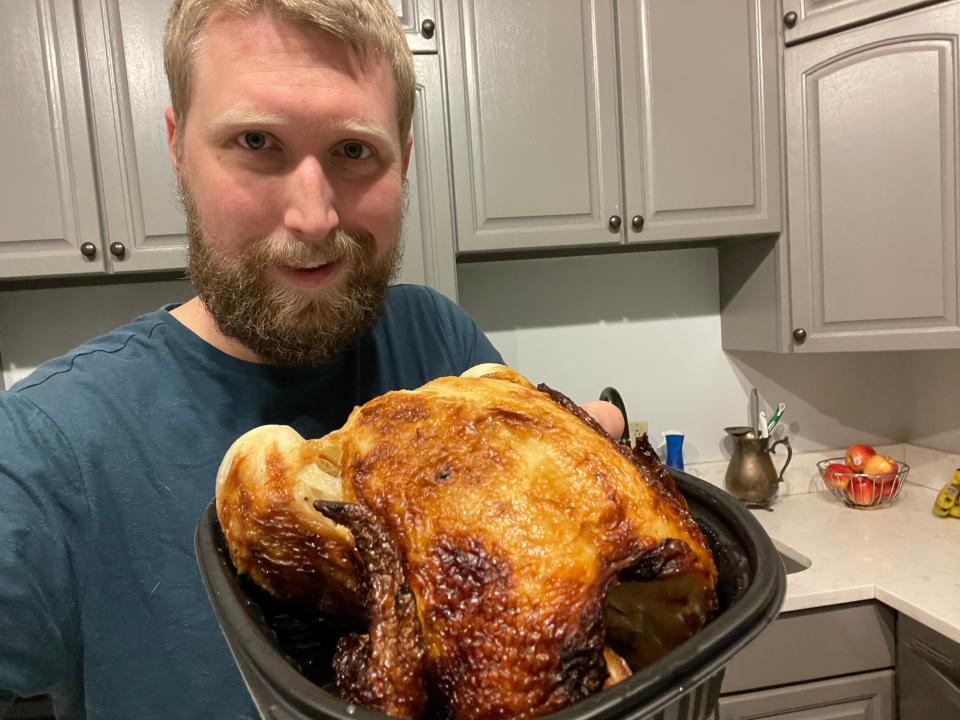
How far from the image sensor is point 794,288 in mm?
1908

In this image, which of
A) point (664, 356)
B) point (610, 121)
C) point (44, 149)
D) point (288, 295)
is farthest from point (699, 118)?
point (44, 149)

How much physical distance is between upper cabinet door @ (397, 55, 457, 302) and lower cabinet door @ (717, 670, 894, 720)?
4.17ft

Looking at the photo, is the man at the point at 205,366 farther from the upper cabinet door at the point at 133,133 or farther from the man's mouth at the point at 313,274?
the upper cabinet door at the point at 133,133

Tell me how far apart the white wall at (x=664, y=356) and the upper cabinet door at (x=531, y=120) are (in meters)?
0.39

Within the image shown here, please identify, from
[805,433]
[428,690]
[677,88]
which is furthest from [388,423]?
[805,433]

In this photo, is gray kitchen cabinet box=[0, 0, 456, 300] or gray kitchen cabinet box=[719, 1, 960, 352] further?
gray kitchen cabinet box=[719, 1, 960, 352]

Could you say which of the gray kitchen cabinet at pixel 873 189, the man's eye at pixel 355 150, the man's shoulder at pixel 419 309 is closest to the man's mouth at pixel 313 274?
the man's eye at pixel 355 150

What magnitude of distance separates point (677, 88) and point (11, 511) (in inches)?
72.6

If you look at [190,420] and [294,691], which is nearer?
[294,691]

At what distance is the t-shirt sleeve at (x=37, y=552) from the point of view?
2.05ft

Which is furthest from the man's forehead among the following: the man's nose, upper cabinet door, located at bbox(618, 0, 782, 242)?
upper cabinet door, located at bbox(618, 0, 782, 242)

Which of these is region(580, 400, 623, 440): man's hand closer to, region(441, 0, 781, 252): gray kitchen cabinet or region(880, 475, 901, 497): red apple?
region(441, 0, 781, 252): gray kitchen cabinet

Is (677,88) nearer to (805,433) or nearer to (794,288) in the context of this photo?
(794,288)

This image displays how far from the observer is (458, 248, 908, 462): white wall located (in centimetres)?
220
